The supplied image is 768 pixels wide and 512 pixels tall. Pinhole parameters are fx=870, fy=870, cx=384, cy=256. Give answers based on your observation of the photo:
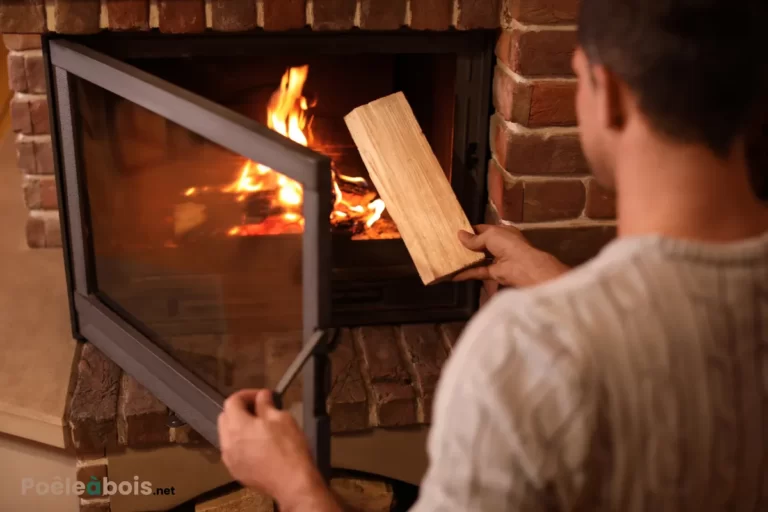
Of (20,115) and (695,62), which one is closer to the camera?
(695,62)

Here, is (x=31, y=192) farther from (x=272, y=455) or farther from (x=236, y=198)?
(x=272, y=455)

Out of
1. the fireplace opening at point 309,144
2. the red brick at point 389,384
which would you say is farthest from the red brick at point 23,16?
the red brick at point 389,384

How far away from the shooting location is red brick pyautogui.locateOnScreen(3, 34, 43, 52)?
1.86 meters

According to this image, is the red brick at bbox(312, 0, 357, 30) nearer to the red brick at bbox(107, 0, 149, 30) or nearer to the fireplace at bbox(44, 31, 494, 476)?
the fireplace at bbox(44, 31, 494, 476)

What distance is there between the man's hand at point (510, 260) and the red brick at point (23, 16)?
81 cm

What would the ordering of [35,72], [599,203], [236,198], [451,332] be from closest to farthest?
[236,198] → [599,203] → [451,332] → [35,72]

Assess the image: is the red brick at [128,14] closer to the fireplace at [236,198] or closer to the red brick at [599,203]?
the fireplace at [236,198]

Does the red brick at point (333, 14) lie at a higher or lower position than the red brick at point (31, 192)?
higher

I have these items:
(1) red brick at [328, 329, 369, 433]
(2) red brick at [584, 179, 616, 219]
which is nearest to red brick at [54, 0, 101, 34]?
(1) red brick at [328, 329, 369, 433]

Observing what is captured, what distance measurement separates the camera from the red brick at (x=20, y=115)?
6.22 ft

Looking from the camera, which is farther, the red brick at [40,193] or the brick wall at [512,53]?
the red brick at [40,193]

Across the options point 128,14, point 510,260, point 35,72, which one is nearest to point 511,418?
point 510,260

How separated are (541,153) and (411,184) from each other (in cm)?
25

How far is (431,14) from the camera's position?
154 centimetres
